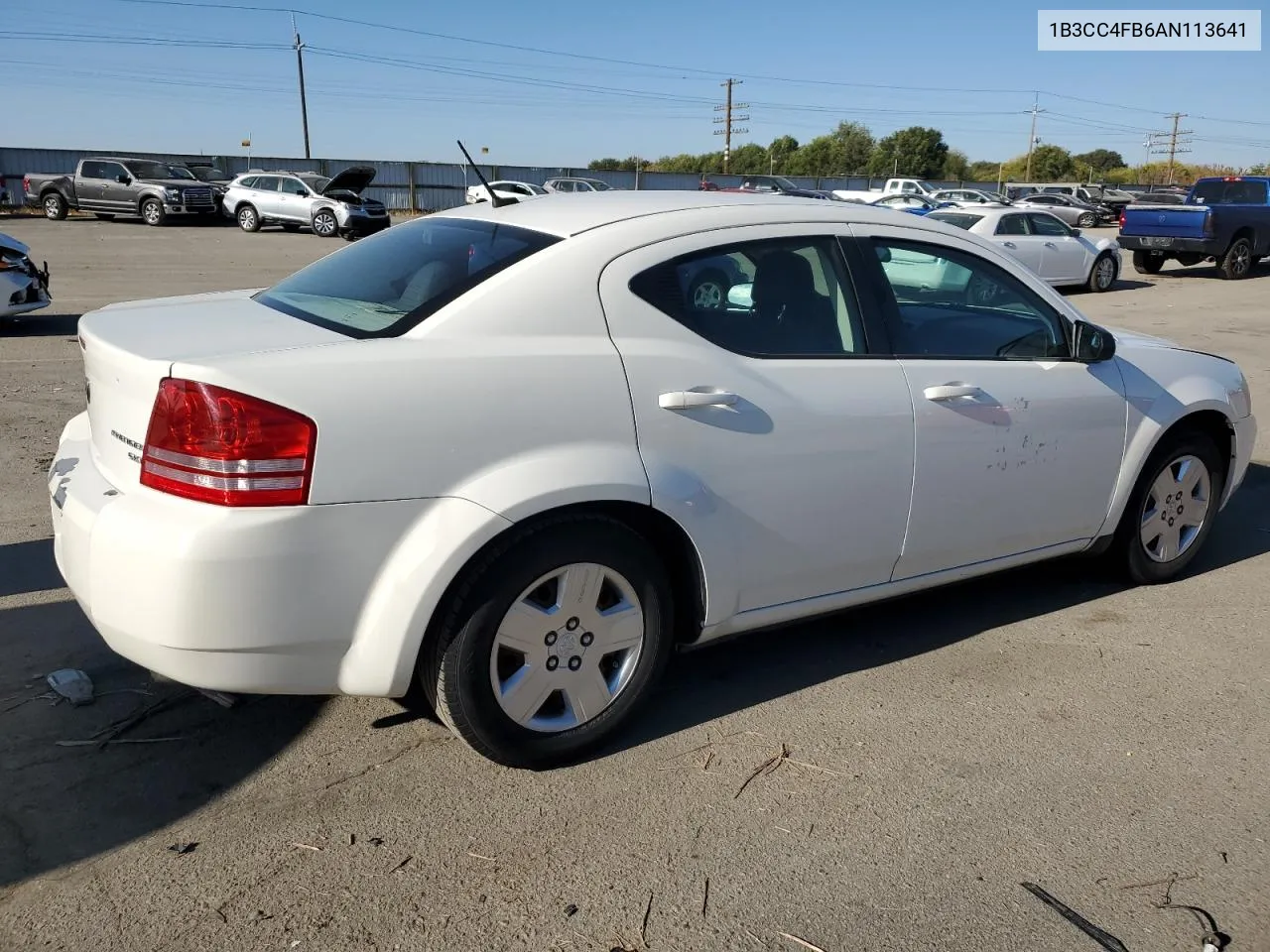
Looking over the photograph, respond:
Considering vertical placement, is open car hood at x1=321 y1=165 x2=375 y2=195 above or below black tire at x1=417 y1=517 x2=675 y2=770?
above

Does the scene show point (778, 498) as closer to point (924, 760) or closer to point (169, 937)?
point (924, 760)

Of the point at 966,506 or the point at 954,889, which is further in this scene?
the point at 966,506

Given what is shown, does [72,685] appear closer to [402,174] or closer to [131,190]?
[131,190]

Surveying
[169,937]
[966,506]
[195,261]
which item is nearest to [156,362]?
[169,937]

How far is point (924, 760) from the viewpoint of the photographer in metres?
3.33

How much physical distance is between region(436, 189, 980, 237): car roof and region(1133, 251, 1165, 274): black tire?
66.6 feet

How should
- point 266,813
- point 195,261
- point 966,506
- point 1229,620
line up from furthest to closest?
point 195,261, point 1229,620, point 966,506, point 266,813

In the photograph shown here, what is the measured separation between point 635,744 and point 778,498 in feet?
2.97

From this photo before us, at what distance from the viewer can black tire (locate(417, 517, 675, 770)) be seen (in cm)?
293

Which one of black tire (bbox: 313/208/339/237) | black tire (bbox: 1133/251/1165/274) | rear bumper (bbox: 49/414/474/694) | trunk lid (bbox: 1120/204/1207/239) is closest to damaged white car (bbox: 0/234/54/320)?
rear bumper (bbox: 49/414/474/694)

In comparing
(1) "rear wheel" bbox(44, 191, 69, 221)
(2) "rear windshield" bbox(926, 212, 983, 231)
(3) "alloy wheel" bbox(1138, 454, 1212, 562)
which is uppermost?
(1) "rear wheel" bbox(44, 191, 69, 221)

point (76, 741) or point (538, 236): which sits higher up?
point (538, 236)

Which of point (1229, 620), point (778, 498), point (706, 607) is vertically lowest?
point (1229, 620)

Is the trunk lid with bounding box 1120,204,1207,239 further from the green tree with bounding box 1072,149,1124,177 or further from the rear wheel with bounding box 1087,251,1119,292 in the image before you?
the green tree with bounding box 1072,149,1124,177
